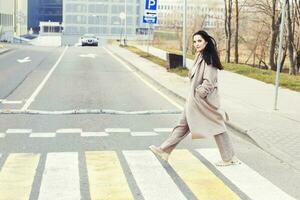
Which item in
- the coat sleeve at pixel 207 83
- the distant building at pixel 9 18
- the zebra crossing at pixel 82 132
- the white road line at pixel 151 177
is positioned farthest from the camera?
the distant building at pixel 9 18

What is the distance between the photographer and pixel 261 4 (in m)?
35.0

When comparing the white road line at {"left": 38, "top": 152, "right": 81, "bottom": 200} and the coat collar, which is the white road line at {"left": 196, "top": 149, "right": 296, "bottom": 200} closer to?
the coat collar

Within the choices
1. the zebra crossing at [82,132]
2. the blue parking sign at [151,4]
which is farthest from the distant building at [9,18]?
the zebra crossing at [82,132]

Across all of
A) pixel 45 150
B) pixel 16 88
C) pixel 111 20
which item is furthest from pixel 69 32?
pixel 45 150

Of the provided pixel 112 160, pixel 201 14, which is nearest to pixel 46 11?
pixel 201 14

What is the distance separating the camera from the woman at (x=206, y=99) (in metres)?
6.23

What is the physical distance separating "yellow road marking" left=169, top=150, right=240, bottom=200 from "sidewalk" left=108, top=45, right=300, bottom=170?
1226 millimetres

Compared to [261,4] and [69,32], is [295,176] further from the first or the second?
[69,32]

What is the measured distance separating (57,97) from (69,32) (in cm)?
10951

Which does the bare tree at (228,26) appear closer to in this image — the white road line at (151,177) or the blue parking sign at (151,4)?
the blue parking sign at (151,4)

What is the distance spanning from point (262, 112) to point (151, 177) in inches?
211

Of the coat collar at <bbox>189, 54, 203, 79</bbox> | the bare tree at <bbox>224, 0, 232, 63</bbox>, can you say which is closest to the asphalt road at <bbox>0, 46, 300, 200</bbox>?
the coat collar at <bbox>189, 54, 203, 79</bbox>

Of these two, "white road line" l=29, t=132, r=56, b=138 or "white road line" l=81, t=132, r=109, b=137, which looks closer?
"white road line" l=29, t=132, r=56, b=138

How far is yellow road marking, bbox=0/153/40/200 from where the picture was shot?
523 centimetres
